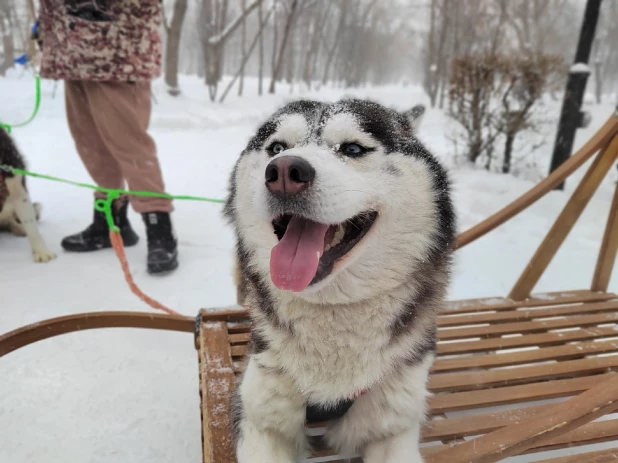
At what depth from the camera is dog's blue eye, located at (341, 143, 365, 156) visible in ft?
3.71

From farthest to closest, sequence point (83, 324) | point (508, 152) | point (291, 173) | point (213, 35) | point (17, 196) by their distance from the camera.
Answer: point (213, 35) < point (508, 152) < point (17, 196) < point (83, 324) < point (291, 173)

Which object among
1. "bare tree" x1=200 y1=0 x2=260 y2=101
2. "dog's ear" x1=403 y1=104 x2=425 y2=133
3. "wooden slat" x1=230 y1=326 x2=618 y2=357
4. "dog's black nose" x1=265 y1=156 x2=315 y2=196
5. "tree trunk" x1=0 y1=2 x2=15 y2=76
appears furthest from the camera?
"bare tree" x1=200 y1=0 x2=260 y2=101

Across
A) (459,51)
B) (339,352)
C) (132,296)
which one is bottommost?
(132,296)

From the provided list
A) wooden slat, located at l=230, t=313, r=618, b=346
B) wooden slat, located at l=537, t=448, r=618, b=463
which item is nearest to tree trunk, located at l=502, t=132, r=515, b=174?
wooden slat, located at l=230, t=313, r=618, b=346

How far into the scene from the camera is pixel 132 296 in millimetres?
2486

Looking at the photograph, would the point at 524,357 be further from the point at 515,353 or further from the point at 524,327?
the point at 524,327

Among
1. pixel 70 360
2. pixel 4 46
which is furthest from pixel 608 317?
pixel 4 46

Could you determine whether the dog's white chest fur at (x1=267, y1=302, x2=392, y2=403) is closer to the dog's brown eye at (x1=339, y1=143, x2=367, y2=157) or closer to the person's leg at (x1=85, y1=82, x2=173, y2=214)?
the dog's brown eye at (x1=339, y1=143, x2=367, y2=157)

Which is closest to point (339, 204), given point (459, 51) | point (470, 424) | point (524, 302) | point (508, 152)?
point (470, 424)

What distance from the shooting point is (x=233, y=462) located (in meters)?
1.10

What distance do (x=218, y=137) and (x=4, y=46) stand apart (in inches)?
249

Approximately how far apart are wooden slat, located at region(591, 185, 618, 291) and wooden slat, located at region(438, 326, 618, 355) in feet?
1.19

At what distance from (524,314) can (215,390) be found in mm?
1346

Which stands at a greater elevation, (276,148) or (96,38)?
(96,38)
